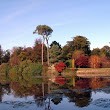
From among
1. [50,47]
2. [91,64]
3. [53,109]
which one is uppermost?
[50,47]

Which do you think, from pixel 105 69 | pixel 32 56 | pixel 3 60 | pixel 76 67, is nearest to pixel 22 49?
pixel 32 56

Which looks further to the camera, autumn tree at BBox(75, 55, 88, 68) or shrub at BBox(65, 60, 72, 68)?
shrub at BBox(65, 60, 72, 68)

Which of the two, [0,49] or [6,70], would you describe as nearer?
[6,70]

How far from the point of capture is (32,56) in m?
74.6

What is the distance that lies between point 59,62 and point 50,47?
36.7ft

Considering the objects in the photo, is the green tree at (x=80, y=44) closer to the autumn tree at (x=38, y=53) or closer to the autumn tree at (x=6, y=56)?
the autumn tree at (x=38, y=53)

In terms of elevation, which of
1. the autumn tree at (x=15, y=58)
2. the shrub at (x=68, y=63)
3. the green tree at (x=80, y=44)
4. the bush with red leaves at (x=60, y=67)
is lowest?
the bush with red leaves at (x=60, y=67)

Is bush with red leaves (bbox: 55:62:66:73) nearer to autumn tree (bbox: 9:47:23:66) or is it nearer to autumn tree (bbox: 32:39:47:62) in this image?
autumn tree (bbox: 32:39:47:62)

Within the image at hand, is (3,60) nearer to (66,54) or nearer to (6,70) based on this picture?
(6,70)

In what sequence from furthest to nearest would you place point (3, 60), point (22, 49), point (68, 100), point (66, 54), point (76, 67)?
point (3, 60), point (22, 49), point (66, 54), point (76, 67), point (68, 100)

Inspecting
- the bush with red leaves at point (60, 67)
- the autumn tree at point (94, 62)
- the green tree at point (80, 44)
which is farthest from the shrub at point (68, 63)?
the green tree at point (80, 44)

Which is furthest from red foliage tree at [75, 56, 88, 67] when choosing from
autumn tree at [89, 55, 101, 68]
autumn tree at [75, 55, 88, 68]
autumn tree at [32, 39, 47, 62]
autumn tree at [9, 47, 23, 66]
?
autumn tree at [9, 47, 23, 66]

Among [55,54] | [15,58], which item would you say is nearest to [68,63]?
[55,54]

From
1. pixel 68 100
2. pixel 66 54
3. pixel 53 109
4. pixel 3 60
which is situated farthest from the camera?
pixel 3 60
